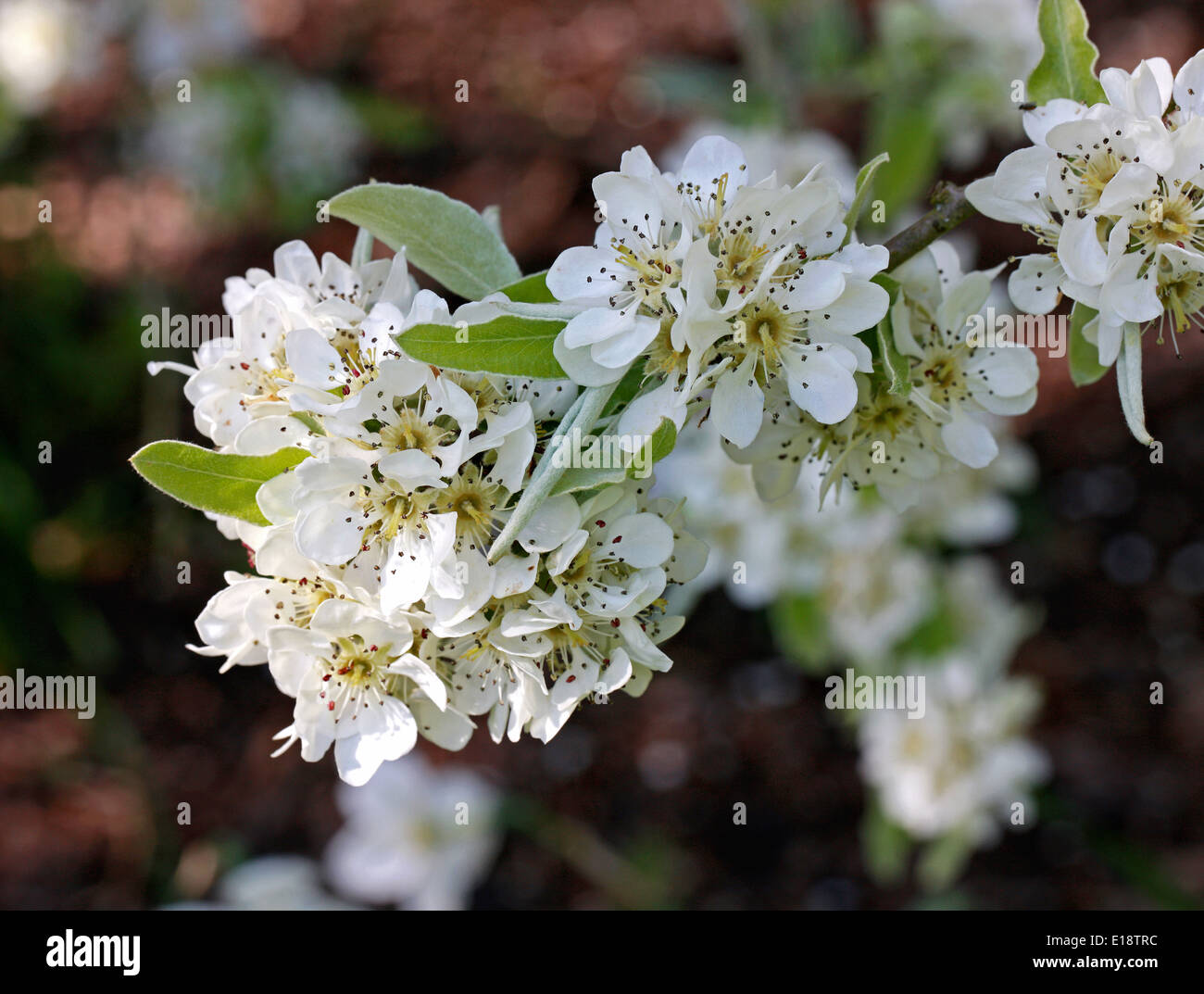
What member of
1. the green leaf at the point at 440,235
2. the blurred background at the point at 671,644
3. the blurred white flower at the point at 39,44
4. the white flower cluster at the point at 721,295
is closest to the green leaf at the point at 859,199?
the white flower cluster at the point at 721,295

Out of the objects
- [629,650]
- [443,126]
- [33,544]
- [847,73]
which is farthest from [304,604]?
[443,126]

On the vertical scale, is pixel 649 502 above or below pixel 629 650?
above

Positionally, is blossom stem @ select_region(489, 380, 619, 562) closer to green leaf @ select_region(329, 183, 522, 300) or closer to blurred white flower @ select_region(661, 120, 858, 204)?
green leaf @ select_region(329, 183, 522, 300)

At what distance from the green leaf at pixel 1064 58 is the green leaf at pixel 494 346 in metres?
0.57

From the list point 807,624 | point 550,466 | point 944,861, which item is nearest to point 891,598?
point 807,624

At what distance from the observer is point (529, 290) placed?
40.4 inches

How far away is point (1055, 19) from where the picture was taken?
42.3 inches

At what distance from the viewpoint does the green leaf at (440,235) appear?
105 centimetres

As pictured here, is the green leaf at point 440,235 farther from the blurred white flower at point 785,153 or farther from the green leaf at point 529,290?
the blurred white flower at point 785,153

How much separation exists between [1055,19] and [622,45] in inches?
127

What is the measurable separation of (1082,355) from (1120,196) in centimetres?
20

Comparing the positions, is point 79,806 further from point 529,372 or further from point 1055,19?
point 1055,19

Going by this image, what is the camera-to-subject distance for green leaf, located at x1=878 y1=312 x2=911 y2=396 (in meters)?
0.98

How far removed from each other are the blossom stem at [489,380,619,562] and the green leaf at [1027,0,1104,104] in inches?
21.9
